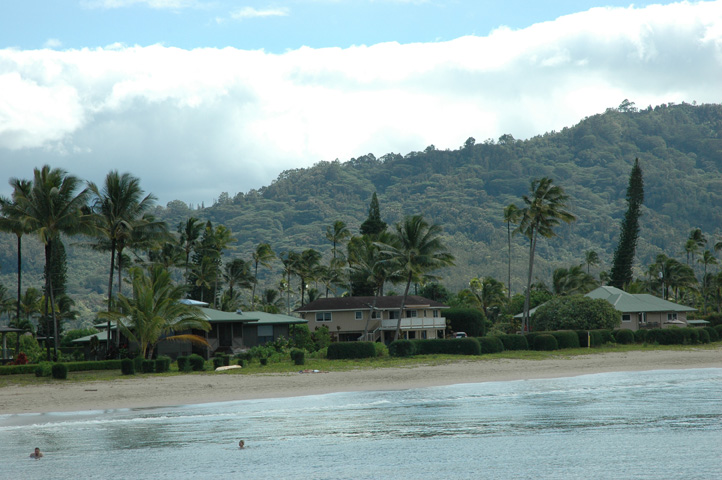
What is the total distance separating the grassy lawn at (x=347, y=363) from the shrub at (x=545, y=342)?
48cm

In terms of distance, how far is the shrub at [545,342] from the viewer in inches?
1946

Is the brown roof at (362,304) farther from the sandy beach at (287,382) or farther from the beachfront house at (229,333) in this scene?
the sandy beach at (287,382)

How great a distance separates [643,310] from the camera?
63.4 m

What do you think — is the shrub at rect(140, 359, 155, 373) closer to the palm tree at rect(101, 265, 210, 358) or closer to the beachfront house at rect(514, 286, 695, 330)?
the palm tree at rect(101, 265, 210, 358)

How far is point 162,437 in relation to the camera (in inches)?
858

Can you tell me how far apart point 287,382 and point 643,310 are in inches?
1595

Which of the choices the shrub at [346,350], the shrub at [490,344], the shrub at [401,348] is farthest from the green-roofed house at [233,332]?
the shrub at [490,344]

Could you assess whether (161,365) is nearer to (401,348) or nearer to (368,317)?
(401,348)

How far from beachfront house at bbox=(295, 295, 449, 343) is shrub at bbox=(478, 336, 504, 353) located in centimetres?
1542

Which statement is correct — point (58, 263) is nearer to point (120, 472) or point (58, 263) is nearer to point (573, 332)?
point (573, 332)

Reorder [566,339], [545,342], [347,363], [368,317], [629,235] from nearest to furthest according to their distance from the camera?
[347,363] < [545,342] < [566,339] < [368,317] < [629,235]

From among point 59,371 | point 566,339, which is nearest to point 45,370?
point 59,371

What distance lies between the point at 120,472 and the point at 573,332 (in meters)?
39.9

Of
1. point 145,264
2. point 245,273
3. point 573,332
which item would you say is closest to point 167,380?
point 145,264
